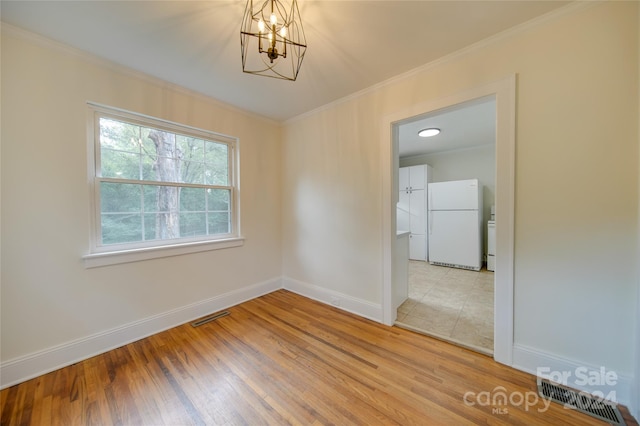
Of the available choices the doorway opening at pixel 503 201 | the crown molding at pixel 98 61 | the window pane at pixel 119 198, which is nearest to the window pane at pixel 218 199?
the window pane at pixel 119 198

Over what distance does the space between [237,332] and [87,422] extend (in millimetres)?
1058

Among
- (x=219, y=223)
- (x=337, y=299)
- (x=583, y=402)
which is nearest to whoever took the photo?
(x=583, y=402)

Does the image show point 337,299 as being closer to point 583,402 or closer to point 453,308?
point 453,308

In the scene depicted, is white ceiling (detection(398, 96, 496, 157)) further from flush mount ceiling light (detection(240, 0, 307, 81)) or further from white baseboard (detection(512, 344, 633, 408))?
white baseboard (detection(512, 344, 633, 408))

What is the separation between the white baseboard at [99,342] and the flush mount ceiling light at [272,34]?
2405 mm

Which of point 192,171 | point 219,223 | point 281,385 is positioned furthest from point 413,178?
point 281,385

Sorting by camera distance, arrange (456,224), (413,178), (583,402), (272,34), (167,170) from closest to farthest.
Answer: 1. (272,34)
2. (583,402)
3. (167,170)
4. (456,224)
5. (413,178)

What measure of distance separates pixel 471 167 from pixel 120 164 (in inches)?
232

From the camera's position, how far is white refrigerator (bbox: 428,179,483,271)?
167 inches

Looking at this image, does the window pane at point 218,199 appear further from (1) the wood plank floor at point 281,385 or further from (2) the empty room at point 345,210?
(1) the wood plank floor at point 281,385

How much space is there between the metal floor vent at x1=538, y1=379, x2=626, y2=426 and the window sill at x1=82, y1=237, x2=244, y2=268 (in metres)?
3.03

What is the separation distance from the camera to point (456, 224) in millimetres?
4441

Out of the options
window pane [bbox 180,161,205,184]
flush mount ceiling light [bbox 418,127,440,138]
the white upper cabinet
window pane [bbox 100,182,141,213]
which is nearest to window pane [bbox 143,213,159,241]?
window pane [bbox 100,182,141,213]

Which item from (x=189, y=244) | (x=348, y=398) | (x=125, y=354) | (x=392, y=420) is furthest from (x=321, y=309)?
(x=125, y=354)
